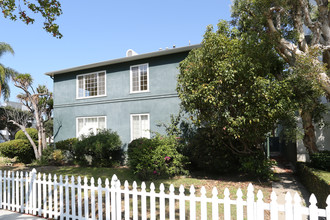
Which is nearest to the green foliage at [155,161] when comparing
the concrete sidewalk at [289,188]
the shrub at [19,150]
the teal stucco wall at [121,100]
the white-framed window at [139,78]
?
the teal stucco wall at [121,100]

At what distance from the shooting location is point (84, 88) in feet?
54.6

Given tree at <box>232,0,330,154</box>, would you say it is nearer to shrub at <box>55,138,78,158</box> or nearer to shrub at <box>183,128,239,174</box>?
shrub at <box>183,128,239,174</box>

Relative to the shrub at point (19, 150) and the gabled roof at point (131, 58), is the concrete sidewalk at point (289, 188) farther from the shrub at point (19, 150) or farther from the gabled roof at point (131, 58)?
the shrub at point (19, 150)

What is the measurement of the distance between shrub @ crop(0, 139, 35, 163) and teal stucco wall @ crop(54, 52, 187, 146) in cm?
193

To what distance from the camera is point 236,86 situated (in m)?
8.50

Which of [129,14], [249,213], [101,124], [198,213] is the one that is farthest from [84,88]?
[249,213]

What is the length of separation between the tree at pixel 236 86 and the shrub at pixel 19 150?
12233 mm

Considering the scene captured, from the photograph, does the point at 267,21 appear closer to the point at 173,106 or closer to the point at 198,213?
the point at 173,106

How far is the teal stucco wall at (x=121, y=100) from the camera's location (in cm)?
1364

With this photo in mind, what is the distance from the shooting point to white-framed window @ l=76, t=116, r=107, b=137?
51.5 ft

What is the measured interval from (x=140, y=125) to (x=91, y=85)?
488cm

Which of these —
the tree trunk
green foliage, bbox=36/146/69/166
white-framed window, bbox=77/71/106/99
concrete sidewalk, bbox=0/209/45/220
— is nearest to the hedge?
the tree trunk

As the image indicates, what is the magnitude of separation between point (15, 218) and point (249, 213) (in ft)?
17.7

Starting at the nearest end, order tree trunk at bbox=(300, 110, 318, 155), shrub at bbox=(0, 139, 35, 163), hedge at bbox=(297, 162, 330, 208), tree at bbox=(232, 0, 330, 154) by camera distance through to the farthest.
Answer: hedge at bbox=(297, 162, 330, 208), tree at bbox=(232, 0, 330, 154), tree trunk at bbox=(300, 110, 318, 155), shrub at bbox=(0, 139, 35, 163)
